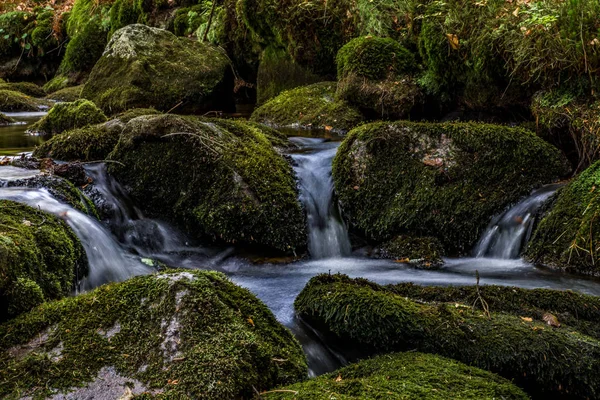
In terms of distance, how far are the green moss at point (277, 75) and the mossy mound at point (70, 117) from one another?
399 centimetres

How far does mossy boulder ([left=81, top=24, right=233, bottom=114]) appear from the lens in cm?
1045

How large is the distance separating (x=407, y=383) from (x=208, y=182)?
346 centimetres

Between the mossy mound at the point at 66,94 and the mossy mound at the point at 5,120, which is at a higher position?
the mossy mound at the point at 66,94

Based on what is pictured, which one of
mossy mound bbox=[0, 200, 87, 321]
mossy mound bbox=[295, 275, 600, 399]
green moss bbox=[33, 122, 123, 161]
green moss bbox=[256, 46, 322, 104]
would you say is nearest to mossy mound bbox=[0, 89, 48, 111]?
green moss bbox=[256, 46, 322, 104]

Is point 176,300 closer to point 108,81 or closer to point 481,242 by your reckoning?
point 481,242

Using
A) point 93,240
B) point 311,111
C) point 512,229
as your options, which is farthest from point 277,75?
point 93,240

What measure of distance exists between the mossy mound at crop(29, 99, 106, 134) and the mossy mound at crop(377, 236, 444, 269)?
479 cm

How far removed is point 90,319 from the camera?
2740mm

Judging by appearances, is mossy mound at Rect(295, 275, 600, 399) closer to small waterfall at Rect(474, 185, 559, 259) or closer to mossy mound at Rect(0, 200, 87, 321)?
mossy mound at Rect(0, 200, 87, 321)

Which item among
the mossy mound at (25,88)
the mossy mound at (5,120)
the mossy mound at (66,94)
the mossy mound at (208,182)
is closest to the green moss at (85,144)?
the mossy mound at (208,182)

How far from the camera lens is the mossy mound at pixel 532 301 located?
11.4 feet

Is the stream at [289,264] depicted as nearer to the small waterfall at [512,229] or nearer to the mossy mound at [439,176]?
the small waterfall at [512,229]

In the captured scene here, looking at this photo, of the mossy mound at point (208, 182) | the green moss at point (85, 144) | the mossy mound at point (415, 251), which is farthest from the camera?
the green moss at point (85, 144)

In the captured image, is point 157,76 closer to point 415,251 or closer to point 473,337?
point 415,251
